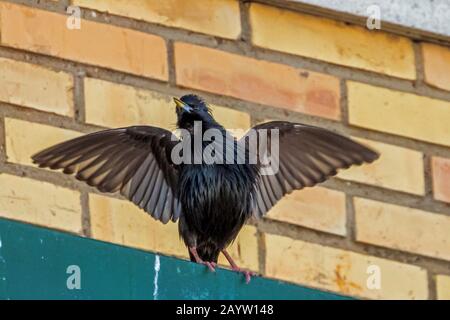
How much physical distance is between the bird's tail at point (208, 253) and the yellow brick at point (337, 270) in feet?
0.88

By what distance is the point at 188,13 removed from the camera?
4.86 metres

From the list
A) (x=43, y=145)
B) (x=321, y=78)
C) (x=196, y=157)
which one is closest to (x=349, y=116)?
(x=321, y=78)

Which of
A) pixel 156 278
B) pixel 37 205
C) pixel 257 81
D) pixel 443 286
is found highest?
pixel 257 81

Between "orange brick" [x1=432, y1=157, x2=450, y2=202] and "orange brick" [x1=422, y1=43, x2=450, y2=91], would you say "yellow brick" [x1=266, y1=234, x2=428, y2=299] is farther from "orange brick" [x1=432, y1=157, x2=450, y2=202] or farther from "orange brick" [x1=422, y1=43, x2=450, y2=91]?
"orange brick" [x1=422, y1=43, x2=450, y2=91]

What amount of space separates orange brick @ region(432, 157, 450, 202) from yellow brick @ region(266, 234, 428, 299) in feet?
0.70

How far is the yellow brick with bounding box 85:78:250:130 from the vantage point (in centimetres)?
471

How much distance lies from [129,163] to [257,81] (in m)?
0.48

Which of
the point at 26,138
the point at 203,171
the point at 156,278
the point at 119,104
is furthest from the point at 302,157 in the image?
the point at 156,278

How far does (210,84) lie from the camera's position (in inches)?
189

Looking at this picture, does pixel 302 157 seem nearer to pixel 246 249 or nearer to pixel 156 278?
pixel 246 249

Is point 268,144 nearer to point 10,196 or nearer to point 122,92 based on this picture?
point 122,92

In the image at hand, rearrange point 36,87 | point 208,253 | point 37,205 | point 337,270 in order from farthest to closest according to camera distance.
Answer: point 208,253
point 337,270
point 36,87
point 37,205

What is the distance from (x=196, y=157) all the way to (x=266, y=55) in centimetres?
35

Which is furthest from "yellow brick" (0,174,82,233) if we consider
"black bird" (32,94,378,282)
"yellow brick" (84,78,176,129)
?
"yellow brick" (84,78,176,129)
